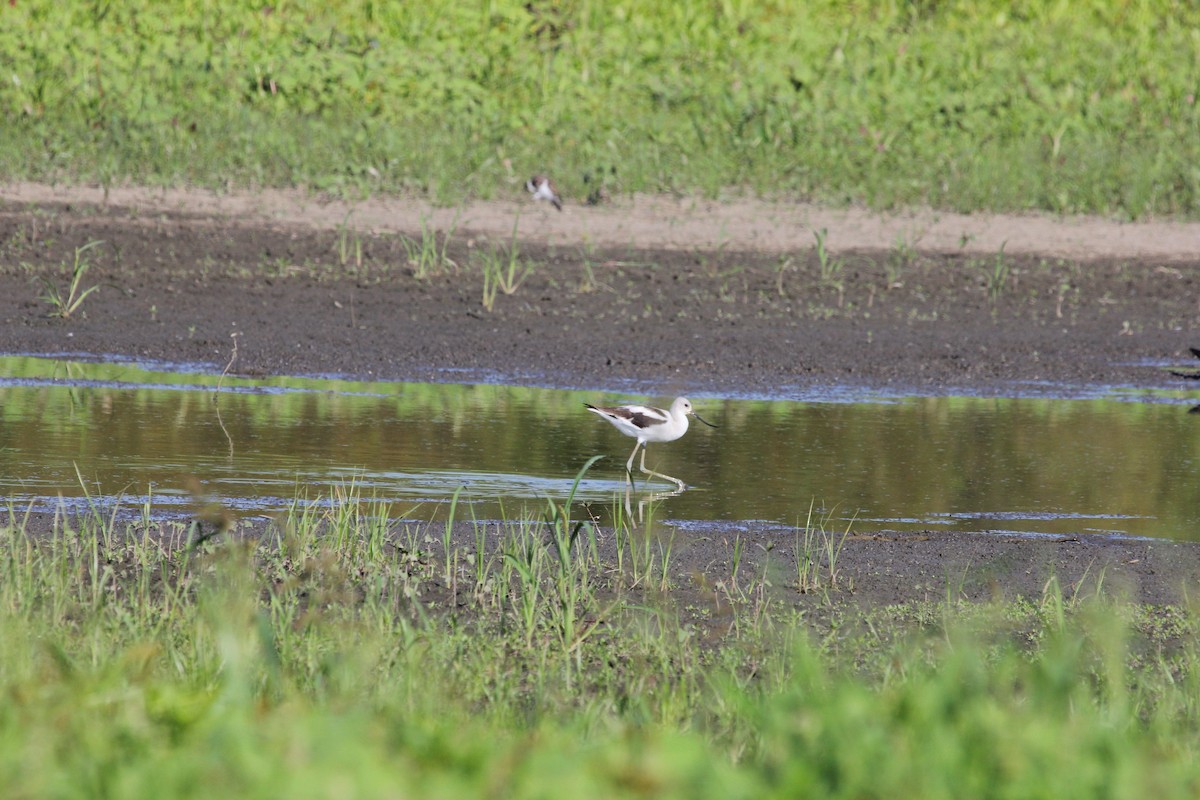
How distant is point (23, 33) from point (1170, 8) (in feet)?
40.3

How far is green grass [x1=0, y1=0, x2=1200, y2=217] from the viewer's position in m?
16.3

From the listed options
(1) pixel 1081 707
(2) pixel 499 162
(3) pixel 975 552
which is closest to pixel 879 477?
(3) pixel 975 552

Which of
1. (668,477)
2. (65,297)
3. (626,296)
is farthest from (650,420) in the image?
(65,297)

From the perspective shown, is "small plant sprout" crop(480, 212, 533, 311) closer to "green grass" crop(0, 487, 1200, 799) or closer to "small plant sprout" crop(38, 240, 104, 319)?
"small plant sprout" crop(38, 240, 104, 319)

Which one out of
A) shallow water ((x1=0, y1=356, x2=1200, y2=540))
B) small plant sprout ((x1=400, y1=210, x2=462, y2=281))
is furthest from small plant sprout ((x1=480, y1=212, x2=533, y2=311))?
shallow water ((x1=0, y1=356, x2=1200, y2=540))

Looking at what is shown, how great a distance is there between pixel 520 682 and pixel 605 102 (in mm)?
13326

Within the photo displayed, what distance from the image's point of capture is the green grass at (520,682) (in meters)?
2.93

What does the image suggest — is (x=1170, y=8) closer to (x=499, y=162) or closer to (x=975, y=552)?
(x=499, y=162)

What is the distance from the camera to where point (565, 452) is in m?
8.91

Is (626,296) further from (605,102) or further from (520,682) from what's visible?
(520,682)

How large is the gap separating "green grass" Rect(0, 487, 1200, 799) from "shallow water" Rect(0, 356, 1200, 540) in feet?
2.02

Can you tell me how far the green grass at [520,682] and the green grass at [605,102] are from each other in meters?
9.37

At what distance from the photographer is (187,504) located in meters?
7.41

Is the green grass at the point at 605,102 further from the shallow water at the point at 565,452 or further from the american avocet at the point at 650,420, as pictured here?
the american avocet at the point at 650,420
